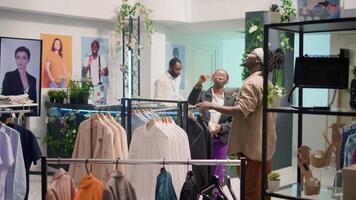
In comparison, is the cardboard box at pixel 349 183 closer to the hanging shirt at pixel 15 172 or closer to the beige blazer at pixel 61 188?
the beige blazer at pixel 61 188

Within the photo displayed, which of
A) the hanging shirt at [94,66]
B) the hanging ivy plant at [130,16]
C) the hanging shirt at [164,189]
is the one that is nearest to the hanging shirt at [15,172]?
the hanging shirt at [164,189]

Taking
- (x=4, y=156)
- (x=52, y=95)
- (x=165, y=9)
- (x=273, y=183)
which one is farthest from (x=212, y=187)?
(x=165, y=9)

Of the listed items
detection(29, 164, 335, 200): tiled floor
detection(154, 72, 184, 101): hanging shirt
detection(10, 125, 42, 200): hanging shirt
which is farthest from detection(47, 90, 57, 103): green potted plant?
detection(10, 125, 42, 200): hanging shirt

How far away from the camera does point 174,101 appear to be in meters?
5.09

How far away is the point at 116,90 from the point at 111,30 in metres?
1.11

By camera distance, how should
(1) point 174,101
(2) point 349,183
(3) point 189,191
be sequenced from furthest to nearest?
(1) point 174,101
(3) point 189,191
(2) point 349,183

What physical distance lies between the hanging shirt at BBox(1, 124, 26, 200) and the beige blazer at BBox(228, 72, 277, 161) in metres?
1.86

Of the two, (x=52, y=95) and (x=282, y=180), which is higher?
(x=52, y=95)

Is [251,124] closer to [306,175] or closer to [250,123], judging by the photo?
[250,123]

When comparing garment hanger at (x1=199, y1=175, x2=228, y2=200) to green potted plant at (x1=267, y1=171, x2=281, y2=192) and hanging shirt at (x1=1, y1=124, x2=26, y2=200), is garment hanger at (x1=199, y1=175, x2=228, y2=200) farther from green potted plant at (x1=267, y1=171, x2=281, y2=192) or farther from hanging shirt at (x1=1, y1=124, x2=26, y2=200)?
hanging shirt at (x1=1, y1=124, x2=26, y2=200)

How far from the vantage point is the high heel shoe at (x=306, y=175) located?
2.99 metres

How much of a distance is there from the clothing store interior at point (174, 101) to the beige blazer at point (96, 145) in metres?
0.01

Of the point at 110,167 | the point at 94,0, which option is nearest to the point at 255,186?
the point at 110,167

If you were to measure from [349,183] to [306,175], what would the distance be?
475 millimetres
